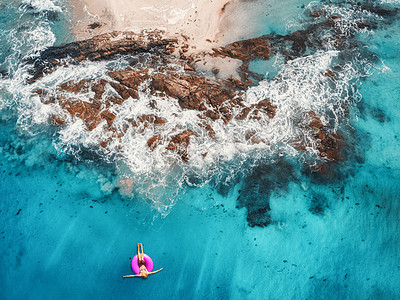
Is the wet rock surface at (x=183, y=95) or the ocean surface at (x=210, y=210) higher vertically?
the wet rock surface at (x=183, y=95)

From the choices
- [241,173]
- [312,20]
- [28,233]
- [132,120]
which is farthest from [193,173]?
[312,20]

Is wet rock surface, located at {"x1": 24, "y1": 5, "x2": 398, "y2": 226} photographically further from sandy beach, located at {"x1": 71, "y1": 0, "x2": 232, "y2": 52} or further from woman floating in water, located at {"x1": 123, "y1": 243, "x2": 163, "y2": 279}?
woman floating in water, located at {"x1": 123, "y1": 243, "x2": 163, "y2": 279}

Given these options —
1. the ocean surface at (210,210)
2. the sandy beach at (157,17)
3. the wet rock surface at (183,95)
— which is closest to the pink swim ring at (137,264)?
the ocean surface at (210,210)

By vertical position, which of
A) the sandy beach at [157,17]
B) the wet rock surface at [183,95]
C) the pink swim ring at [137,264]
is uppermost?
the sandy beach at [157,17]

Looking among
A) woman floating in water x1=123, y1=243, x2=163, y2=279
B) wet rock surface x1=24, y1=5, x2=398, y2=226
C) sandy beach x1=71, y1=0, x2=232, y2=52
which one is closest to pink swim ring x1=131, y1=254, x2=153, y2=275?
woman floating in water x1=123, y1=243, x2=163, y2=279

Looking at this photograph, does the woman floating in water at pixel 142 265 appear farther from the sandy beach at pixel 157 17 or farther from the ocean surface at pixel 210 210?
the sandy beach at pixel 157 17

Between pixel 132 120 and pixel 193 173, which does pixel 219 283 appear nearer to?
pixel 193 173
